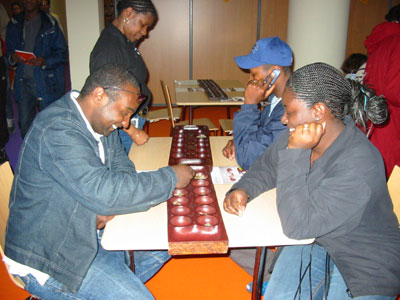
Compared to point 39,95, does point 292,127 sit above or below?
above

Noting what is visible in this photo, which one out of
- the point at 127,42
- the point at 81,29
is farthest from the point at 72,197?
the point at 81,29

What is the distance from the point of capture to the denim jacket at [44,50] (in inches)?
135

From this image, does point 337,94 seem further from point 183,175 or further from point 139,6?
point 139,6

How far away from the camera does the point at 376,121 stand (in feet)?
4.38

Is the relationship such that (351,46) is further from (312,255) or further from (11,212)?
(11,212)

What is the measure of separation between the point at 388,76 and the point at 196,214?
1.78m

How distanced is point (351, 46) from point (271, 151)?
6.08m

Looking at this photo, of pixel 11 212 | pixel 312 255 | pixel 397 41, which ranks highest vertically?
pixel 397 41

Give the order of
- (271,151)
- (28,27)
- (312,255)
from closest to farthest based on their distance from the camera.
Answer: (312,255)
(271,151)
(28,27)

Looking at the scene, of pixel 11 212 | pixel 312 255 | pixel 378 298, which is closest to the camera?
pixel 378 298

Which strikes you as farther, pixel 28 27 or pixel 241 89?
pixel 241 89

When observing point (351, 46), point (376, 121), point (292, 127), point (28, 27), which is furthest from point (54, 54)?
point (351, 46)

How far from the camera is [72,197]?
1.23m

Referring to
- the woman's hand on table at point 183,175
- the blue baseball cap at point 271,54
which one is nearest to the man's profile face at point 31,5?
the blue baseball cap at point 271,54
